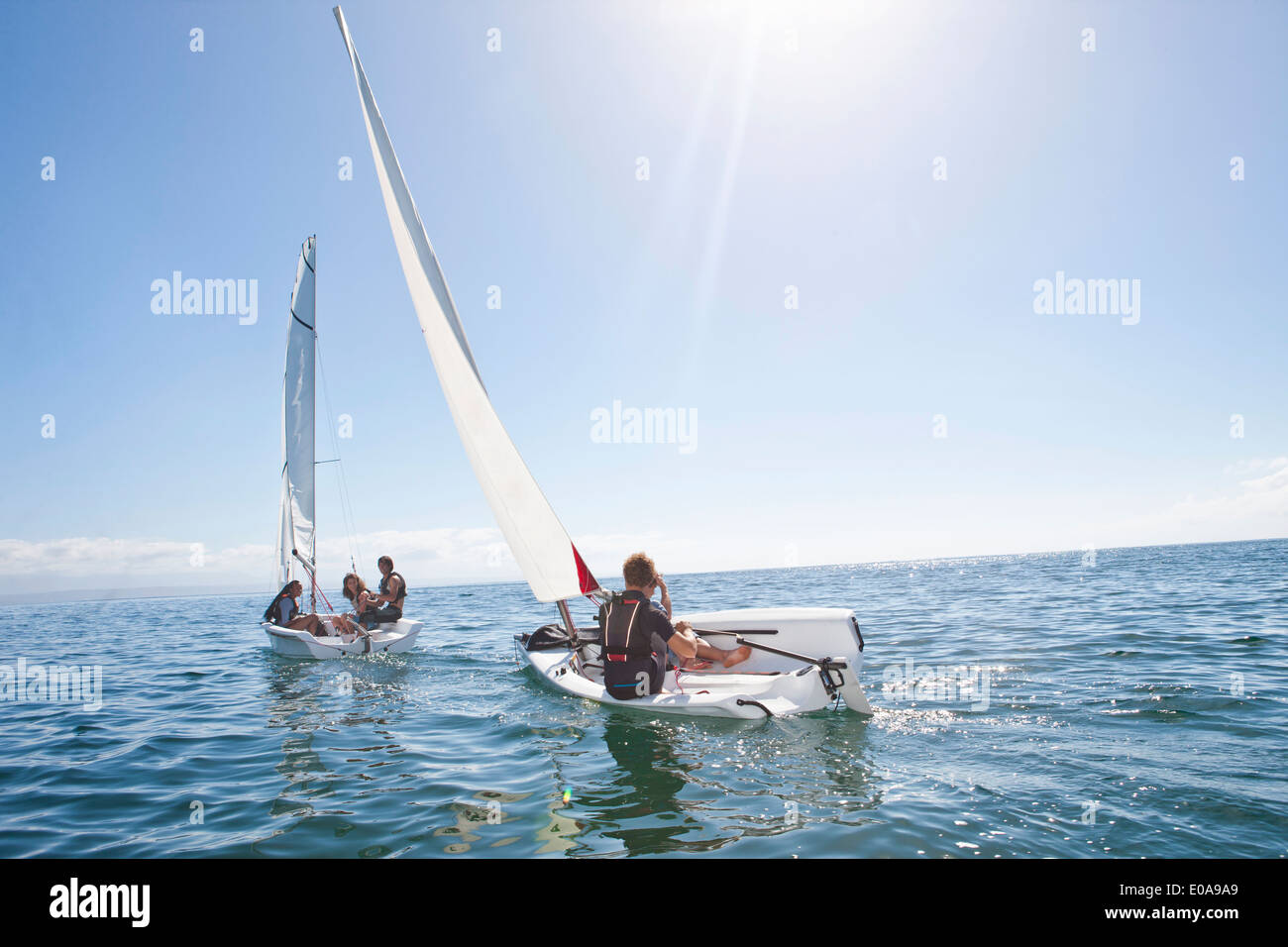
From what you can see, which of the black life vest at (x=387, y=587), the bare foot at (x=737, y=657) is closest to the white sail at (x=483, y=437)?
the bare foot at (x=737, y=657)

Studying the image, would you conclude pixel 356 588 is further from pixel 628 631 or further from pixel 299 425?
pixel 628 631

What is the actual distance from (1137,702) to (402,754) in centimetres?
775

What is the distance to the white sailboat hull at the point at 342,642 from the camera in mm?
12164

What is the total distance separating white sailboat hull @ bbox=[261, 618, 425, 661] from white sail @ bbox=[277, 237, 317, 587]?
2.57 meters

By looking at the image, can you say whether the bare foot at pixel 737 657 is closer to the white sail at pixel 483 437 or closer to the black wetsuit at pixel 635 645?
the black wetsuit at pixel 635 645

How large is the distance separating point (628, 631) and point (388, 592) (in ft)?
26.9

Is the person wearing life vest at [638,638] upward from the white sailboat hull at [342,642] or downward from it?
upward

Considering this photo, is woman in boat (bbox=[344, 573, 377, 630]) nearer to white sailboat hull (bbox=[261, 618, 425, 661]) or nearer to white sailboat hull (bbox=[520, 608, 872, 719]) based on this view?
white sailboat hull (bbox=[261, 618, 425, 661])

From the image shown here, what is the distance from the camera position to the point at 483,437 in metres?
8.42

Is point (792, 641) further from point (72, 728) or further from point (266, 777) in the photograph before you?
point (72, 728)

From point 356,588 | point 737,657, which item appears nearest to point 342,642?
point 356,588

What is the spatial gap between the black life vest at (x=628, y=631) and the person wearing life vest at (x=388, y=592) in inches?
300

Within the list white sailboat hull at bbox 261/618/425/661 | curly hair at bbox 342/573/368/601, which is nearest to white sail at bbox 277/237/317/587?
curly hair at bbox 342/573/368/601
